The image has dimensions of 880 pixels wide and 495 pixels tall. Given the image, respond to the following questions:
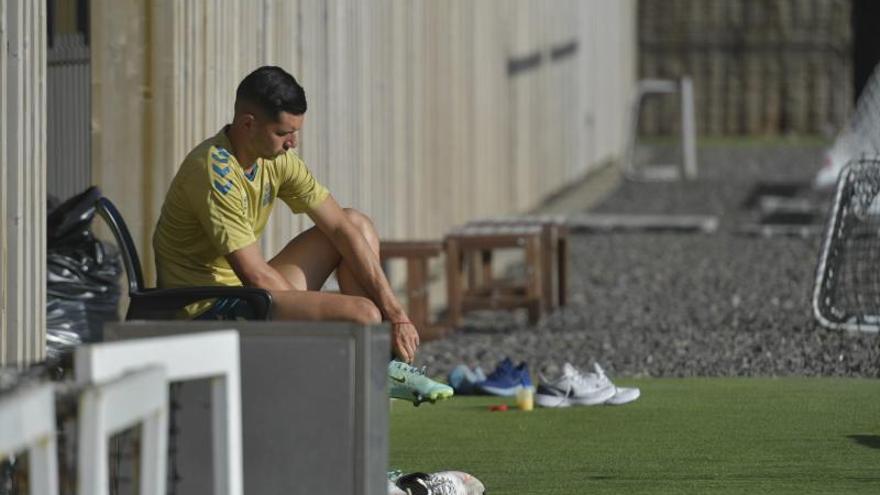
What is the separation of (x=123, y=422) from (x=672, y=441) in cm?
339

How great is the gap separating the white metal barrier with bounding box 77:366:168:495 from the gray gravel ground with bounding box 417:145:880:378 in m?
5.14

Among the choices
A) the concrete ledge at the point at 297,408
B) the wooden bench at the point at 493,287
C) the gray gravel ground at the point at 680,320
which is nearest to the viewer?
the concrete ledge at the point at 297,408

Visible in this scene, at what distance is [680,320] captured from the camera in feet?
34.9

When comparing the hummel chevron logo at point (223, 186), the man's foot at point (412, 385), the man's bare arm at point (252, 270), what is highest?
the hummel chevron logo at point (223, 186)

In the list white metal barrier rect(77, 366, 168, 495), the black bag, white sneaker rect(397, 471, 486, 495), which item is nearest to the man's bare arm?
white sneaker rect(397, 471, 486, 495)

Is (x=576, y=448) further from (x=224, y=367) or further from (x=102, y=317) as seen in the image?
(x=224, y=367)

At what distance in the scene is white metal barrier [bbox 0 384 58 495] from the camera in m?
3.09

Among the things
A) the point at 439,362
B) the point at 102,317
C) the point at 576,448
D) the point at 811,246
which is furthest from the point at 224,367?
the point at 811,246

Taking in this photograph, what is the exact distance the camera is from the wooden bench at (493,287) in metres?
10.5

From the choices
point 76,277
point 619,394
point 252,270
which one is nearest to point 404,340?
point 252,270

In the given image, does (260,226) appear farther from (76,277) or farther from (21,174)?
(76,277)

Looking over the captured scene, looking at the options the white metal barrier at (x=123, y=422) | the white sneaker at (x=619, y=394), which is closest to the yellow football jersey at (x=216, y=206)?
the white sneaker at (x=619, y=394)

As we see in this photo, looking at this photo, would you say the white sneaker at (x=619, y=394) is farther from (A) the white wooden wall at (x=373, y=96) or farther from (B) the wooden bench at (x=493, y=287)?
(B) the wooden bench at (x=493, y=287)

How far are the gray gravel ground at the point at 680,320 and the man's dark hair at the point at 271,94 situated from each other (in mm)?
3191
